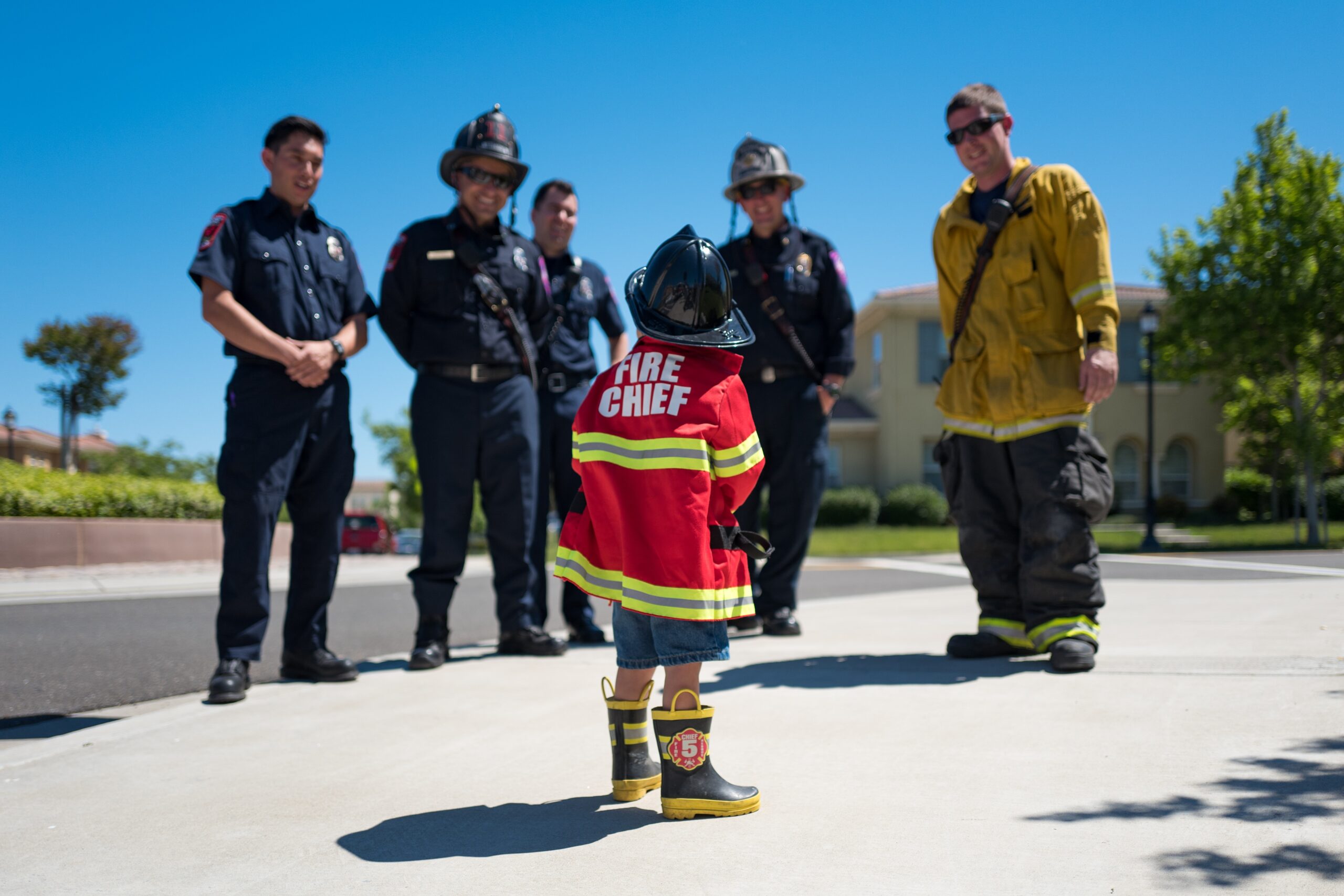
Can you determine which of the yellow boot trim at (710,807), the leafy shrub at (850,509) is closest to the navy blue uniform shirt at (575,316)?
the yellow boot trim at (710,807)

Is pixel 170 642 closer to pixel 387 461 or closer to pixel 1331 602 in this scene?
pixel 1331 602

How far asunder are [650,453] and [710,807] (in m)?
0.85

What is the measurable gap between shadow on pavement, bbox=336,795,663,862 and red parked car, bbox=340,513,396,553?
38.4 meters

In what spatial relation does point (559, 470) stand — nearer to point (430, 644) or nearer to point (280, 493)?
point (430, 644)

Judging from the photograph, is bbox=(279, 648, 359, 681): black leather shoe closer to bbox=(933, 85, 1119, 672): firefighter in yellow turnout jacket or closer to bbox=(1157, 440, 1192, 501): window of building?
bbox=(933, 85, 1119, 672): firefighter in yellow turnout jacket

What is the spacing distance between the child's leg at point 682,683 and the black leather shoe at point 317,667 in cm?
236

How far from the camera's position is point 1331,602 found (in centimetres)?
521

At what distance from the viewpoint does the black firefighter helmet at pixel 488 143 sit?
4.89 meters

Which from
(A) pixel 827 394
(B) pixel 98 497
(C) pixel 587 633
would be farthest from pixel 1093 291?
(B) pixel 98 497

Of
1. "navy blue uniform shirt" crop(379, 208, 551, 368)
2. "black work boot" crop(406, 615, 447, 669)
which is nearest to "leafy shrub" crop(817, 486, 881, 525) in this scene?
"navy blue uniform shirt" crop(379, 208, 551, 368)

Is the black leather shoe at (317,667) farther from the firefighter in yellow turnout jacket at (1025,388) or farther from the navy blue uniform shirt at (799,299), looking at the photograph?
the firefighter in yellow turnout jacket at (1025,388)

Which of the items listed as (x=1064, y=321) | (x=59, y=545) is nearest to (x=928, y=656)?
(x=1064, y=321)

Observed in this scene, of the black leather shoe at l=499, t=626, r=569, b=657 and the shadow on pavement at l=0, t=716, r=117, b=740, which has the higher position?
the black leather shoe at l=499, t=626, r=569, b=657

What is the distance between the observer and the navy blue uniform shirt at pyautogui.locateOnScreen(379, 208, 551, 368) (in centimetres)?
482
